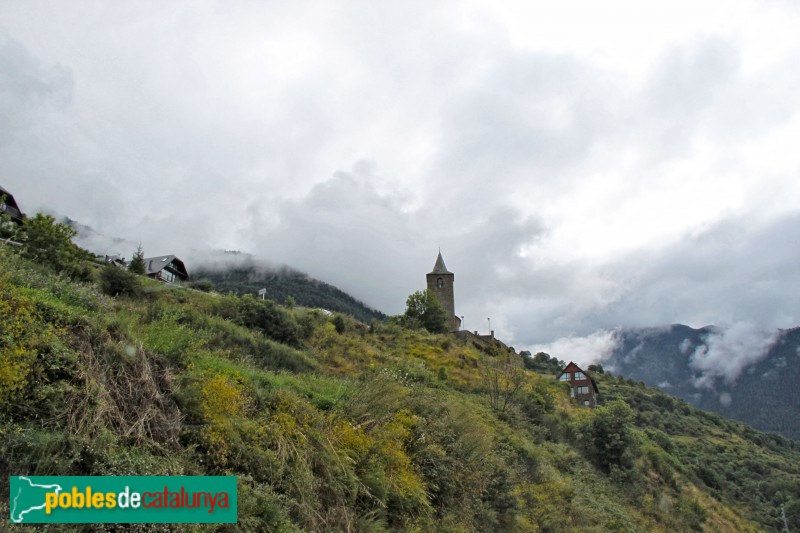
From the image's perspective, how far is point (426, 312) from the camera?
59.0 metres

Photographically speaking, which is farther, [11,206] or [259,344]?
[11,206]

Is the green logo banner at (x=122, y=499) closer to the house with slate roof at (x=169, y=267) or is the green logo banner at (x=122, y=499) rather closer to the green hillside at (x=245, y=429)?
the green hillside at (x=245, y=429)

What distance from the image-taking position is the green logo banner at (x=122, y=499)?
4.04 m

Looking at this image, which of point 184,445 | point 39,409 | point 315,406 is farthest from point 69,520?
point 315,406

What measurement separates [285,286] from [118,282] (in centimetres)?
9163

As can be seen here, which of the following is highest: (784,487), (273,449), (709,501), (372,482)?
(273,449)

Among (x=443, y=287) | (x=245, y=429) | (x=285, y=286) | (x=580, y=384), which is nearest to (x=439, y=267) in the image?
(x=443, y=287)

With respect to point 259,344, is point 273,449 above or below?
below

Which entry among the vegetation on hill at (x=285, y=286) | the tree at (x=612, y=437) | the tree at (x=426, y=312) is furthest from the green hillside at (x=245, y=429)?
the vegetation on hill at (x=285, y=286)

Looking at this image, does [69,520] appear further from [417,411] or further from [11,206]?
[11,206]

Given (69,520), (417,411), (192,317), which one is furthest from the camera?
(192,317)

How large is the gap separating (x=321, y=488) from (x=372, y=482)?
86 cm

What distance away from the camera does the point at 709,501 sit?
29.0 metres

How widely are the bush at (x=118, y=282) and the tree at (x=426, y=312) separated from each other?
40.1 metres
